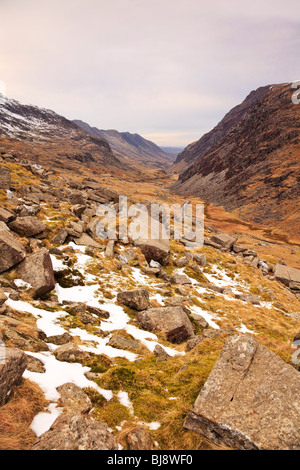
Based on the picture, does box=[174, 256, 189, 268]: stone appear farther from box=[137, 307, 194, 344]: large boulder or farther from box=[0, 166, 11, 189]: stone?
box=[0, 166, 11, 189]: stone

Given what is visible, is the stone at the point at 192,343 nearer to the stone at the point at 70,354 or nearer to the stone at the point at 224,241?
the stone at the point at 70,354

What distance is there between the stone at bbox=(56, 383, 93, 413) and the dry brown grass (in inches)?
17.6

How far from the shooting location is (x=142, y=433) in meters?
4.75

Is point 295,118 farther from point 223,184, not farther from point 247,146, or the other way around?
point 223,184

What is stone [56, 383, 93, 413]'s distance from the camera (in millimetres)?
5477

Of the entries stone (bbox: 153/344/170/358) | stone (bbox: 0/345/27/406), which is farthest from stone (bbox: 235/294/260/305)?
stone (bbox: 0/345/27/406)

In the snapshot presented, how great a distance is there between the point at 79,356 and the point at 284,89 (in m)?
155

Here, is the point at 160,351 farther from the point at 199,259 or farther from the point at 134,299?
the point at 199,259

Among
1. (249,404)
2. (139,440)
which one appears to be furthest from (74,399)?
(249,404)

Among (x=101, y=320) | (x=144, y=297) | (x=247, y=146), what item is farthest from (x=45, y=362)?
(x=247, y=146)

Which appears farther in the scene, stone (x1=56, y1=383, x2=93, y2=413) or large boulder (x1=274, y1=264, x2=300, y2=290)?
large boulder (x1=274, y1=264, x2=300, y2=290)

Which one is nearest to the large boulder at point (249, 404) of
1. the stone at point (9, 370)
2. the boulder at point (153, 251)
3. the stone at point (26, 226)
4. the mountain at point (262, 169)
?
the stone at point (9, 370)

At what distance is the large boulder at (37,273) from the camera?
37.9 feet

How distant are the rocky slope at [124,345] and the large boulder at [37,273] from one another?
0.18ft
